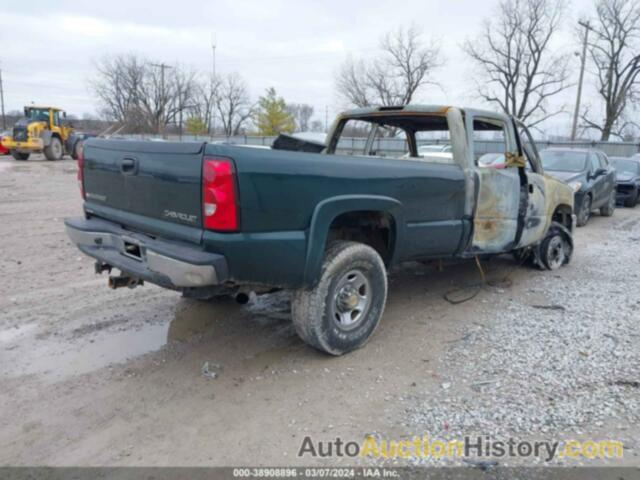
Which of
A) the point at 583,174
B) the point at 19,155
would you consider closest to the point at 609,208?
the point at 583,174

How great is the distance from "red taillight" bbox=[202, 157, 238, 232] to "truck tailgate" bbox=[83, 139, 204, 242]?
61 millimetres

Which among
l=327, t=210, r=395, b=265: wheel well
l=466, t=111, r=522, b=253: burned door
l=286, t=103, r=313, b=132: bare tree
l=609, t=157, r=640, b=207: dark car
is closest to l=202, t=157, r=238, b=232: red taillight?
l=327, t=210, r=395, b=265: wheel well

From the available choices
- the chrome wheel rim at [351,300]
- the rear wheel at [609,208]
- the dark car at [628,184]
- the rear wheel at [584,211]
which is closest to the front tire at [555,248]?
the chrome wheel rim at [351,300]

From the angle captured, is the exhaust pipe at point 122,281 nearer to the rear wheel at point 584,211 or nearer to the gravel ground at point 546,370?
the gravel ground at point 546,370

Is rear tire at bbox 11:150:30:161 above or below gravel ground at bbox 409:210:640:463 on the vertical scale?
above

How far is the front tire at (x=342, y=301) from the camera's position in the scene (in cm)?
354

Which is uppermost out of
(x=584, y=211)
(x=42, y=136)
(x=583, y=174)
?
(x=42, y=136)

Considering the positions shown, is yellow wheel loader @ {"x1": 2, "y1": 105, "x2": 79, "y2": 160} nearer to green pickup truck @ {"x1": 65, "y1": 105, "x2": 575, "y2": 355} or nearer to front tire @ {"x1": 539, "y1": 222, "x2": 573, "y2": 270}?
green pickup truck @ {"x1": 65, "y1": 105, "x2": 575, "y2": 355}

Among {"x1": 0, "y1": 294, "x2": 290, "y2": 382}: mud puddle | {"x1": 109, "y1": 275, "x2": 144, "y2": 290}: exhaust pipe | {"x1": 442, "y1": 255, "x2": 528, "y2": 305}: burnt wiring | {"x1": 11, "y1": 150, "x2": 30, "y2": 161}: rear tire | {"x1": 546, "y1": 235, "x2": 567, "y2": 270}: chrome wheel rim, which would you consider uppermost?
{"x1": 11, "y1": 150, "x2": 30, "y2": 161}: rear tire

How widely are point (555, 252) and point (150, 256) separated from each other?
5.66m

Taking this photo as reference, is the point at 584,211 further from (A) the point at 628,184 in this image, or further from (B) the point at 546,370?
(B) the point at 546,370

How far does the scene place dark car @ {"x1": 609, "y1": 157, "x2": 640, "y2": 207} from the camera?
15016 mm

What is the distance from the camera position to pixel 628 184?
590 inches

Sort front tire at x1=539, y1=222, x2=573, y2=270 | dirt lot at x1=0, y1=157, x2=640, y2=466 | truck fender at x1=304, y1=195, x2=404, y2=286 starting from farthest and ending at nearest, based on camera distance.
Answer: front tire at x1=539, y1=222, x2=573, y2=270
truck fender at x1=304, y1=195, x2=404, y2=286
dirt lot at x1=0, y1=157, x2=640, y2=466
